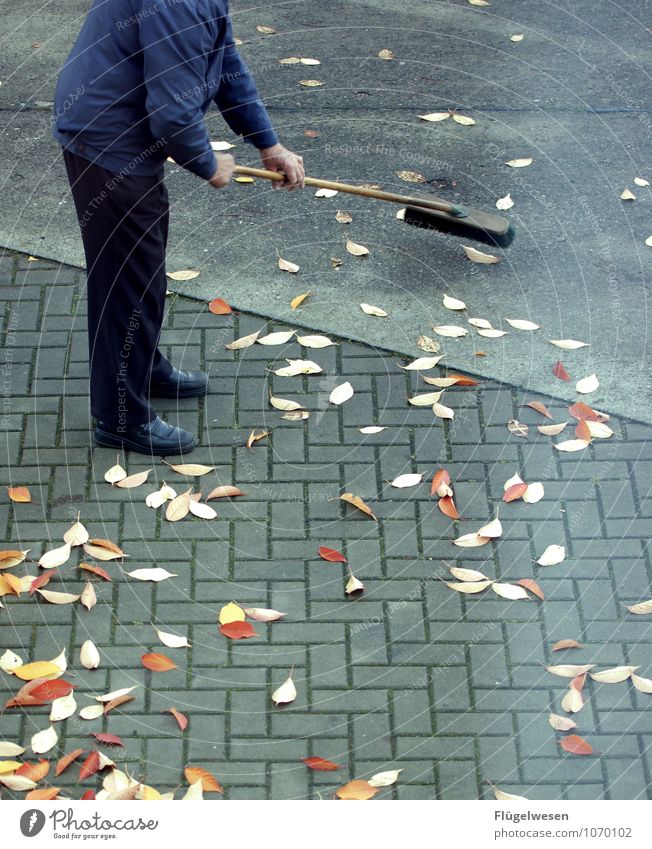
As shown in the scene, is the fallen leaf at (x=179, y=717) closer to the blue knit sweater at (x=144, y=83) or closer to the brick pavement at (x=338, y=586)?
the brick pavement at (x=338, y=586)

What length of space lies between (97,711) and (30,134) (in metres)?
4.03

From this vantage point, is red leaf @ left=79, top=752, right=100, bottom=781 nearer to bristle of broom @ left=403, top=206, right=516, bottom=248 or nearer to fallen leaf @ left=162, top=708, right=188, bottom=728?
fallen leaf @ left=162, top=708, right=188, bottom=728

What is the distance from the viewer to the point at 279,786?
342cm

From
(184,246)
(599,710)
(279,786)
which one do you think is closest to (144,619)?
(279,786)

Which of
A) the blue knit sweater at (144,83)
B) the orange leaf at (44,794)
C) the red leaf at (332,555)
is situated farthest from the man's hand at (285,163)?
the orange leaf at (44,794)

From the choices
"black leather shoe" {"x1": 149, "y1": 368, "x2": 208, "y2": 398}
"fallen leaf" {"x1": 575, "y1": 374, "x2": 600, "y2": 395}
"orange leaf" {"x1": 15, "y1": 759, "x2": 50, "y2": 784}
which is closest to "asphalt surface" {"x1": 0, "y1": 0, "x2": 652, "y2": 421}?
"fallen leaf" {"x1": 575, "y1": 374, "x2": 600, "y2": 395}

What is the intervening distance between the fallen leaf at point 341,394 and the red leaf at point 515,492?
845 mm

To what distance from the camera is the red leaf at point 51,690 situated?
3646mm

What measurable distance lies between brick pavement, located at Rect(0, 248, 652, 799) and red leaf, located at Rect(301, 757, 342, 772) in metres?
0.03

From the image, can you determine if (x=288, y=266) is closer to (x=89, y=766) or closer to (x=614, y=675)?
(x=614, y=675)

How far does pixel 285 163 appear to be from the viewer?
14.2ft

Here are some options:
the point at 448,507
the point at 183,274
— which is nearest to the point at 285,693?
the point at 448,507

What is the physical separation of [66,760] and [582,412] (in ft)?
8.48

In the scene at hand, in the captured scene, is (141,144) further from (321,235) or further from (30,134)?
(30,134)
